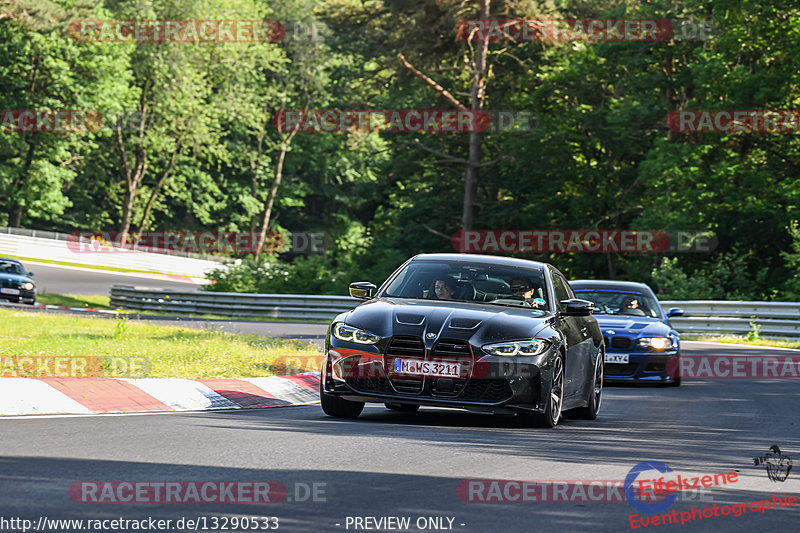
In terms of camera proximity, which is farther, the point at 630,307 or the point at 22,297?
the point at 22,297

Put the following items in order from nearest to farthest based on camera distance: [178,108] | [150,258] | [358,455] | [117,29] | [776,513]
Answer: [776,513]
[358,455]
[150,258]
[117,29]
[178,108]

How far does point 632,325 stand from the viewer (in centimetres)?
1736

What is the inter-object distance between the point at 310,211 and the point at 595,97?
44.7 meters

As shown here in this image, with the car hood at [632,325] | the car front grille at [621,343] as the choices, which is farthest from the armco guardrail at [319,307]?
the car front grille at [621,343]

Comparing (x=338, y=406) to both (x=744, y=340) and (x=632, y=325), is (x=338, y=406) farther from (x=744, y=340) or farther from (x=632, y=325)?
(x=744, y=340)

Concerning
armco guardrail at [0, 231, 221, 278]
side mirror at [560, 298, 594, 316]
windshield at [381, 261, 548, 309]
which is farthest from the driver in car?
armco guardrail at [0, 231, 221, 278]

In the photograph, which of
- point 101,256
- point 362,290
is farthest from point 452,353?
point 101,256

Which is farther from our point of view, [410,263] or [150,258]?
[150,258]

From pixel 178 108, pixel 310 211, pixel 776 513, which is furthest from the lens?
pixel 310 211

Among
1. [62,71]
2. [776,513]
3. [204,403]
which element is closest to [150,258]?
[62,71]

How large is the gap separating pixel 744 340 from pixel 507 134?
21674 millimetres

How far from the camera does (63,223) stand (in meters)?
77.8

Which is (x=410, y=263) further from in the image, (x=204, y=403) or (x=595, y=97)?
(x=595, y=97)

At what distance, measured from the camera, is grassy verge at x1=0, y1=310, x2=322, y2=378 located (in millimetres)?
13617
